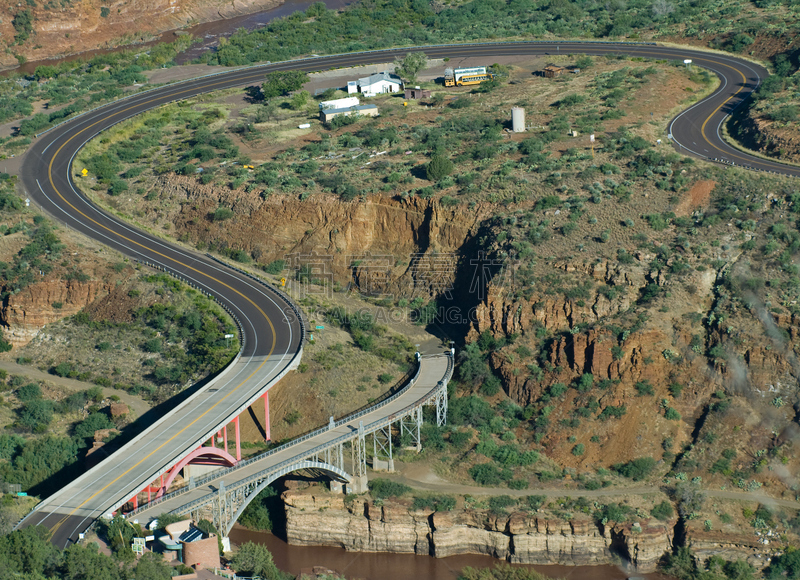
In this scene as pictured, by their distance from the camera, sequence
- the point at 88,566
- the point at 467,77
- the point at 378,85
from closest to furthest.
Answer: the point at 88,566, the point at 467,77, the point at 378,85

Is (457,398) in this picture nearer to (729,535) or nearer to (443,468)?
(443,468)

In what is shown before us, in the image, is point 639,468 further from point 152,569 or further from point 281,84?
point 281,84

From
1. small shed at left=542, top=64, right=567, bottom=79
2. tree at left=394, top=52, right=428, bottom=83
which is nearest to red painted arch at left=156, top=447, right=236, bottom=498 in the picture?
tree at left=394, top=52, right=428, bottom=83

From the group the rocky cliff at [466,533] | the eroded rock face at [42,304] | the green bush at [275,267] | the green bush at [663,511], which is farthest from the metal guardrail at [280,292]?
the green bush at [663,511]

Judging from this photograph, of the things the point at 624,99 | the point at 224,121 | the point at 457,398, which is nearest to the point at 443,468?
the point at 457,398

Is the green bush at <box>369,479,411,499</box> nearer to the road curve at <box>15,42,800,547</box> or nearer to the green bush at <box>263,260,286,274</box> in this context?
the road curve at <box>15,42,800,547</box>

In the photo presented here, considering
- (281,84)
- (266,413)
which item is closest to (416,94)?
(281,84)
